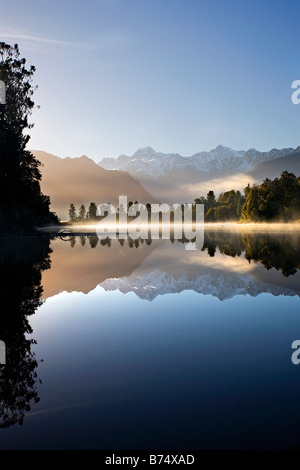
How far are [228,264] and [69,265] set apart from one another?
897cm

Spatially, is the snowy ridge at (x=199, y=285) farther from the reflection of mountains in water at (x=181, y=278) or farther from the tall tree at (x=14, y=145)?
the tall tree at (x=14, y=145)

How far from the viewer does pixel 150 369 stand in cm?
644

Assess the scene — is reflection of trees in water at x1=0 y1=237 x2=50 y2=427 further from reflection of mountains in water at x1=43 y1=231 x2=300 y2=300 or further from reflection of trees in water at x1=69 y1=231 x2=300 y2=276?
reflection of trees in water at x1=69 y1=231 x2=300 y2=276

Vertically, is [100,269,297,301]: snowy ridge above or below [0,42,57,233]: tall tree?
below

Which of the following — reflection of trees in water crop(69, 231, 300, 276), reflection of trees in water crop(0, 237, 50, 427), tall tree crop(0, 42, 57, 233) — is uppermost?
tall tree crop(0, 42, 57, 233)

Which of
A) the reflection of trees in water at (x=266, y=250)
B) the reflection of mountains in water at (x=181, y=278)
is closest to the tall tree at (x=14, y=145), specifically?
the reflection of trees in water at (x=266, y=250)

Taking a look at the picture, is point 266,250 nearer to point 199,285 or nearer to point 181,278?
point 181,278

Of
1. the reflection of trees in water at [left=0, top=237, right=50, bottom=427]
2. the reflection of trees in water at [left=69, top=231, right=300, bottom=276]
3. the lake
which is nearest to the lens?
the lake

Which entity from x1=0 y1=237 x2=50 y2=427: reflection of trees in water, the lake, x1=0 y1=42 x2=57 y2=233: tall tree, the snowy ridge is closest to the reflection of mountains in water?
the snowy ridge

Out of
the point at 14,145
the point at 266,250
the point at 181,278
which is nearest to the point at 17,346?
the point at 181,278

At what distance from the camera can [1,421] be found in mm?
4820

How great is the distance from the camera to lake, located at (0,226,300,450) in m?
4.43
